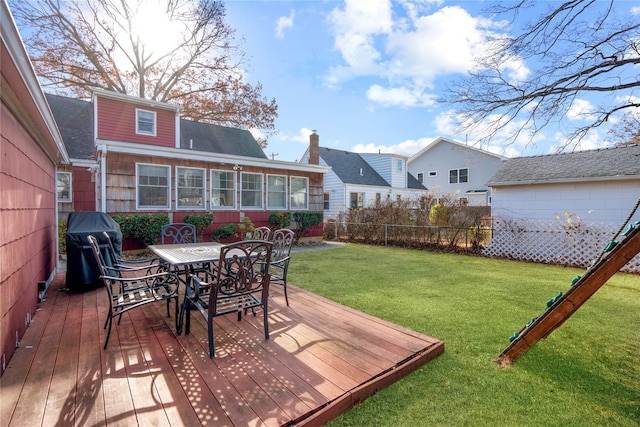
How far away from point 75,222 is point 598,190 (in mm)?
12406

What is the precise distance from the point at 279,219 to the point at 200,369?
8.27m

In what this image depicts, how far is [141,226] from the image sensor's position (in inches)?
308

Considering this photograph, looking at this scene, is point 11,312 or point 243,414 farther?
point 11,312

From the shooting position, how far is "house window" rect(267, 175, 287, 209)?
35.4 ft

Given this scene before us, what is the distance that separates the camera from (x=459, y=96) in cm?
539

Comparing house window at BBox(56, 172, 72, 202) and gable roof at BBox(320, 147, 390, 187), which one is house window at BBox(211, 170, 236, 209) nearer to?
house window at BBox(56, 172, 72, 202)

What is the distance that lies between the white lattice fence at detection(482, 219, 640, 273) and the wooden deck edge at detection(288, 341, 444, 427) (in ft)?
21.3

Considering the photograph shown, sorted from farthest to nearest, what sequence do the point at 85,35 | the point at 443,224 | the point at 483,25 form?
1. the point at 85,35
2. the point at 443,224
3. the point at 483,25

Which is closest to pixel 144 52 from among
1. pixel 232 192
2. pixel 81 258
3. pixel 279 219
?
pixel 232 192

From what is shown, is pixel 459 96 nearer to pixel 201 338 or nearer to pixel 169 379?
pixel 201 338

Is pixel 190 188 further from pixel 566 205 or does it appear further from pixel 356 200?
pixel 566 205

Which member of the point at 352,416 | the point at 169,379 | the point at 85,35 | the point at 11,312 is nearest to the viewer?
the point at 352,416

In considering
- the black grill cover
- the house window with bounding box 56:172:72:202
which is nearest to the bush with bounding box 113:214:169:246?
the black grill cover

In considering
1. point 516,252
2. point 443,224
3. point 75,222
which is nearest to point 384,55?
point 443,224
